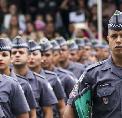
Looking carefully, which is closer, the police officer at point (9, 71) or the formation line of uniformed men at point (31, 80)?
the formation line of uniformed men at point (31, 80)

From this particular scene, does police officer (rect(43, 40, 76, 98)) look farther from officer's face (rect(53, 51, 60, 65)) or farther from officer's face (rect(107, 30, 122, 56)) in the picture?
officer's face (rect(107, 30, 122, 56))

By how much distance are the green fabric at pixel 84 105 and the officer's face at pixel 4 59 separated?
113 inches

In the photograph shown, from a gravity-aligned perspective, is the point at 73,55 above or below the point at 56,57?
below

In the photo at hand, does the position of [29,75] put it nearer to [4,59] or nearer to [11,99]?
[4,59]

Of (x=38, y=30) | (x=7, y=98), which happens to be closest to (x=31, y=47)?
(x=7, y=98)

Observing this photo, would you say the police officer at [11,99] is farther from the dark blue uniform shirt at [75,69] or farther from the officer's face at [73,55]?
the officer's face at [73,55]

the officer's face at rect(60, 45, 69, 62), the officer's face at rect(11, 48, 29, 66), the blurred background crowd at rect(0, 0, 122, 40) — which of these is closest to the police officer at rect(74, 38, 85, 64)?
the officer's face at rect(60, 45, 69, 62)

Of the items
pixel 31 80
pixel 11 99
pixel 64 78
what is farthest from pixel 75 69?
pixel 11 99

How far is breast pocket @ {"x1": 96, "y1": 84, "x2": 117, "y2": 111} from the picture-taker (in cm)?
568

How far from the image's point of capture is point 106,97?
5.69 meters

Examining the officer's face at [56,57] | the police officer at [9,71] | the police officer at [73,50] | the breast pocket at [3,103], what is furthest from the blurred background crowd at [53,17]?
the breast pocket at [3,103]

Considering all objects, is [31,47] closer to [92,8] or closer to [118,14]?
[118,14]

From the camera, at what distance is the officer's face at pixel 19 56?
31.9ft

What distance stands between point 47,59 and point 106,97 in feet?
19.5
